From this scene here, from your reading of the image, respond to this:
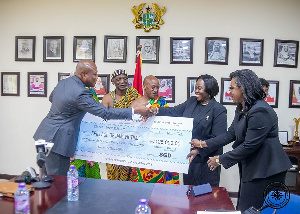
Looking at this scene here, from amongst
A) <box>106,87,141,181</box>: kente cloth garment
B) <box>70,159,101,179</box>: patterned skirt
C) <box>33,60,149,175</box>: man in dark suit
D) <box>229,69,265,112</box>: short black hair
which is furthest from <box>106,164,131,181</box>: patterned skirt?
<box>229,69,265,112</box>: short black hair

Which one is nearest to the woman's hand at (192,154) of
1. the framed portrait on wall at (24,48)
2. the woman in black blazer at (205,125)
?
the woman in black blazer at (205,125)

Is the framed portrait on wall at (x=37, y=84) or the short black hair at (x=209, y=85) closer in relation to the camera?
the short black hair at (x=209, y=85)

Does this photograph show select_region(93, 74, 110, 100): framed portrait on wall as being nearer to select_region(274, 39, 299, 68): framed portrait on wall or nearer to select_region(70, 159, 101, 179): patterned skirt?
select_region(70, 159, 101, 179): patterned skirt

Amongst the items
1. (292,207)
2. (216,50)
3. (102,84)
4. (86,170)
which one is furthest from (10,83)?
(292,207)

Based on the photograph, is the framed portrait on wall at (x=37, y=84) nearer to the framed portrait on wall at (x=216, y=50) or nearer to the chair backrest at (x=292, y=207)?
the framed portrait on wall at (x=216, y=50)

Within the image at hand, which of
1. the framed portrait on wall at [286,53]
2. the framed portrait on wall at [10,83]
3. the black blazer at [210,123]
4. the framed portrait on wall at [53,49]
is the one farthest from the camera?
the framed portrait on wall at [10,83]

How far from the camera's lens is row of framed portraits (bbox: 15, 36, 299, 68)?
14.5 ft

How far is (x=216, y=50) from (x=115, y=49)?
148 cm

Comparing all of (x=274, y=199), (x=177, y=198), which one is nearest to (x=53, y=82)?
(x=177, y=198)

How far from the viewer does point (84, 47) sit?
474 cm

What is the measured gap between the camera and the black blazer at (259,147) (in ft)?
7.53

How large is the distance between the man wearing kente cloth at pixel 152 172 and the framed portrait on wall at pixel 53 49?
1.81 meters

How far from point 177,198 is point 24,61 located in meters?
3.81

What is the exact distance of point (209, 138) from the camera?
116 inches
